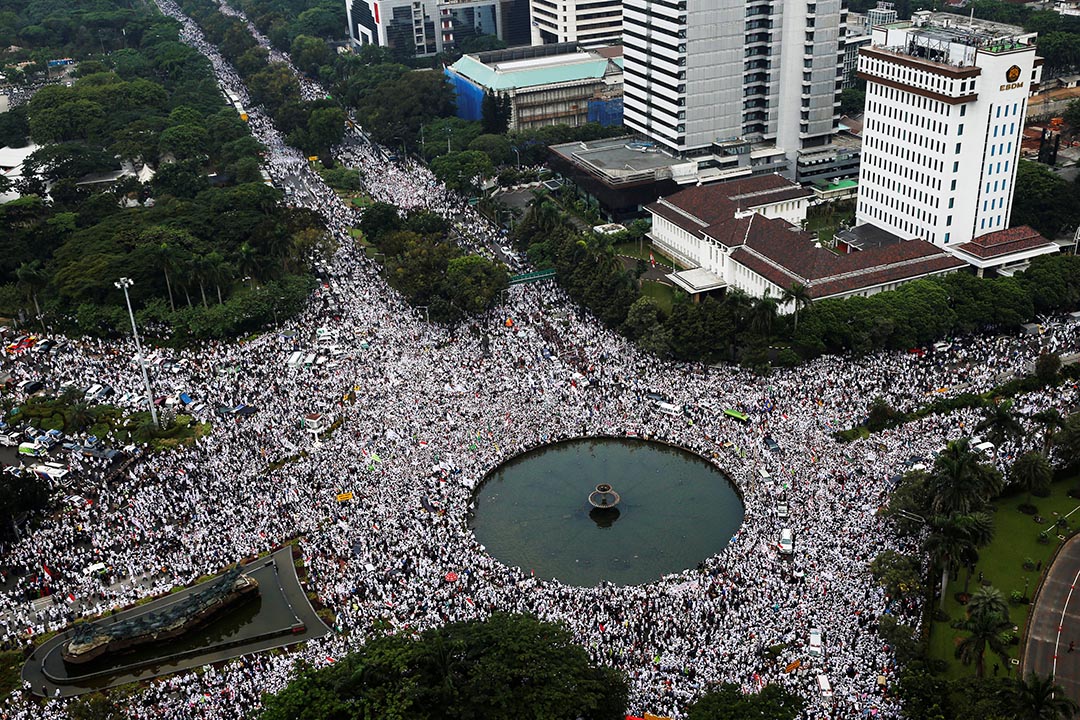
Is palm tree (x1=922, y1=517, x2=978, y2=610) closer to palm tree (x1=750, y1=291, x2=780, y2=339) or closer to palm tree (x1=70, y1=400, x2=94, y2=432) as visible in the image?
palm tree (x1=750, y1=291, x2=780, y2=339)

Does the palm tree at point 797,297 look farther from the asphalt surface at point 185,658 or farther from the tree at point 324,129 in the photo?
the tree at point 324,129

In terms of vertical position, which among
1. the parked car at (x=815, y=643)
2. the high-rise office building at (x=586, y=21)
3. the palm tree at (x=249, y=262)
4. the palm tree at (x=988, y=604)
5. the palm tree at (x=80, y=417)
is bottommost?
the parked car at (x=815, y=643)

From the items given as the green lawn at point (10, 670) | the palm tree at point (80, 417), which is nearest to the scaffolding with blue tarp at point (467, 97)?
the palm tree at point (80, 417)

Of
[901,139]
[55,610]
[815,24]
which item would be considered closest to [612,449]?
[55,610]

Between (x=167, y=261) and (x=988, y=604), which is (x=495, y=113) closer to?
(x=167, y=261)

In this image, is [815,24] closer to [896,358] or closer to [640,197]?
[640,197]

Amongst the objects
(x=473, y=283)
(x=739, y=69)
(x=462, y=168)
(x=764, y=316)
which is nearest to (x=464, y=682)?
(x=764, y=316)
